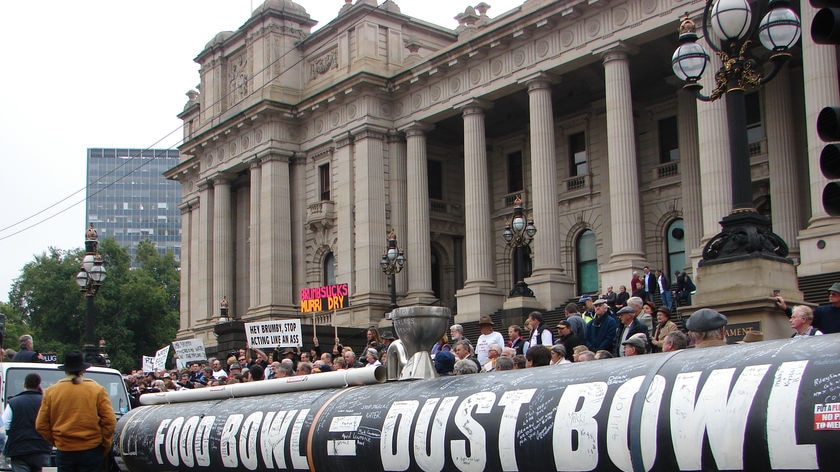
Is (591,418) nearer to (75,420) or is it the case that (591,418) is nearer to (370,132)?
(75,420)

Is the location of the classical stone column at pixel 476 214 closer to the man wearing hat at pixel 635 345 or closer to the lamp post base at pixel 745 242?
the lamp post base at pixel 745 242

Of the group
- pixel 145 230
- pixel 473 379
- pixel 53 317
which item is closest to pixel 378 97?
pixel 473 379

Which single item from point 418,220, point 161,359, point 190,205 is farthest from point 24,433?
point 190,205

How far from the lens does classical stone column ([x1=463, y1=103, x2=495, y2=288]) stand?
37844mm

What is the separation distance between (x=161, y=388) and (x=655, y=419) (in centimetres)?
1528

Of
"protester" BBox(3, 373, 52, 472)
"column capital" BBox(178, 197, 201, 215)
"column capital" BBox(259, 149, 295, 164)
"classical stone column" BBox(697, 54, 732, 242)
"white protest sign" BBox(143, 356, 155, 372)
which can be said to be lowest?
"protester" BBox(3, 373, 52, 472)

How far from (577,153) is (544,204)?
708 cm

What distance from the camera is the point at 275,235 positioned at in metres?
45.1

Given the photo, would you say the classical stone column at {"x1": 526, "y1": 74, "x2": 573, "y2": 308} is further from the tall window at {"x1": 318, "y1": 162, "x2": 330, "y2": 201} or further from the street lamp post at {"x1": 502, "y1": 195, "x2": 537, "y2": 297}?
the tall window at {"x1": 318, "y1": 162, "x2": 330, "y2": 201}

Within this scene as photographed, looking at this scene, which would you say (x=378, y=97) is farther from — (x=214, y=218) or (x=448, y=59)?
(x=214, y=218)

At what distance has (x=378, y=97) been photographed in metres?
41.9

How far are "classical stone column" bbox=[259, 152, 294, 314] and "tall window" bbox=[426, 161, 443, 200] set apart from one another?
6.71 metres

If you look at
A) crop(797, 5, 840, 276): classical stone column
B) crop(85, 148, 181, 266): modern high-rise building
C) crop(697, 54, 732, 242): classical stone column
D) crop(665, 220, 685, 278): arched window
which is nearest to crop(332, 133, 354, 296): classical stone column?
crop(665, 220, 685, 278): arched window

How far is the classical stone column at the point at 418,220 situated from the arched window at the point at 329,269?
5.16 metres
